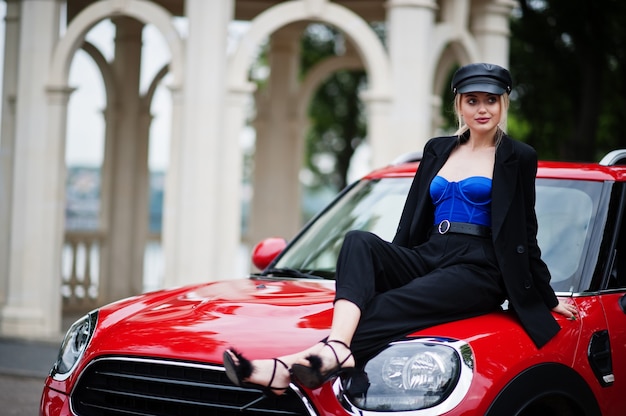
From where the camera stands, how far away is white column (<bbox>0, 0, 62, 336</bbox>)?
1246 cm

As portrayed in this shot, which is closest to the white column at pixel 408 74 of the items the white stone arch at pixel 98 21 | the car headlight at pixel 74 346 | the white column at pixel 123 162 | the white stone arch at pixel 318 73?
the white stone arch at pixel 98 21

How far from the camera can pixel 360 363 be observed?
3.90 m

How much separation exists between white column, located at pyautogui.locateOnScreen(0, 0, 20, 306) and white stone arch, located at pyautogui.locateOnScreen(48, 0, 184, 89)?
1.84 metres

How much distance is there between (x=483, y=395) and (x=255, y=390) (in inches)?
32.7

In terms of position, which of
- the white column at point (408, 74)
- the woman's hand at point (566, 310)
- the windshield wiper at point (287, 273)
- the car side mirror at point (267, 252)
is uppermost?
the white column at point (408, 74)

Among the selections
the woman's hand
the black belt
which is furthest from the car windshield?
the black belt

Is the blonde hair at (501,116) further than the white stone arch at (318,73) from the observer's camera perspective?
No

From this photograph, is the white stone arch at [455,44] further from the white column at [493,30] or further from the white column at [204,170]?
the white column at [204,170]

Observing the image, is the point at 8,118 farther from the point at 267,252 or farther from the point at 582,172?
the point at 582,172

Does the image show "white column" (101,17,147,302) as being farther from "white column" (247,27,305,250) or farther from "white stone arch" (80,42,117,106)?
"white column" (247,27,305,250)

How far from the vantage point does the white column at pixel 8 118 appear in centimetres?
1405

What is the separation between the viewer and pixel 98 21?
12.5m

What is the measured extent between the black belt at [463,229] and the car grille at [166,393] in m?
1.12

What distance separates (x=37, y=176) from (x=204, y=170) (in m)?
2.24
